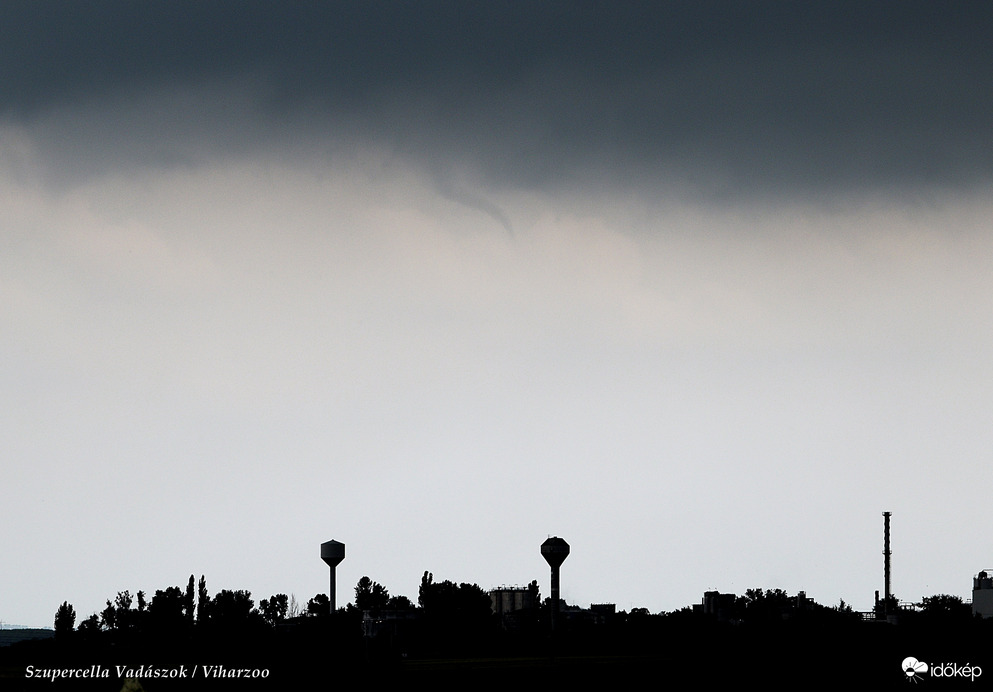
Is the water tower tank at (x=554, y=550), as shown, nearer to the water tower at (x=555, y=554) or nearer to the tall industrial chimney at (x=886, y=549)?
the water tower at (x=555, y=554)

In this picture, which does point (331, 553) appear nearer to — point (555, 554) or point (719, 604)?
point (555, 554)

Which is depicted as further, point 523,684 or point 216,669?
point 523,684

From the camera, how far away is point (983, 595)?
187125mm

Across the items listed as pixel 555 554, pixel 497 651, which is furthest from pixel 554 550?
pixel 497 651

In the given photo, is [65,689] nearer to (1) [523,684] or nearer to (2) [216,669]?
(2) [216,669]

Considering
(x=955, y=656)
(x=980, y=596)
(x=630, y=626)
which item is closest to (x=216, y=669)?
(x=955, y=656)

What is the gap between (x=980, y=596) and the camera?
616 ft

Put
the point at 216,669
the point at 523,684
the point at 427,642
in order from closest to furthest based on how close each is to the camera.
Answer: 1. the point at 216,669
2. the point at 523,684
3. the point at 427,642

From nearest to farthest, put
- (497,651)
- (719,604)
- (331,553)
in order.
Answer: (497,651) → (331,553) → (719,604)

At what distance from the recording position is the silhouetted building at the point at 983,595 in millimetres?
184137

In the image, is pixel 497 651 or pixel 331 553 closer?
pixel 497 651

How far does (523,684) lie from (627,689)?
5.54 meters

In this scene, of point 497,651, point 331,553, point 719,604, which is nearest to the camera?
point 497,651

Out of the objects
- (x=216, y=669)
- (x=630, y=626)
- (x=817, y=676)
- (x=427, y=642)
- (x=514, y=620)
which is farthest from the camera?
(x=514, y=620)
